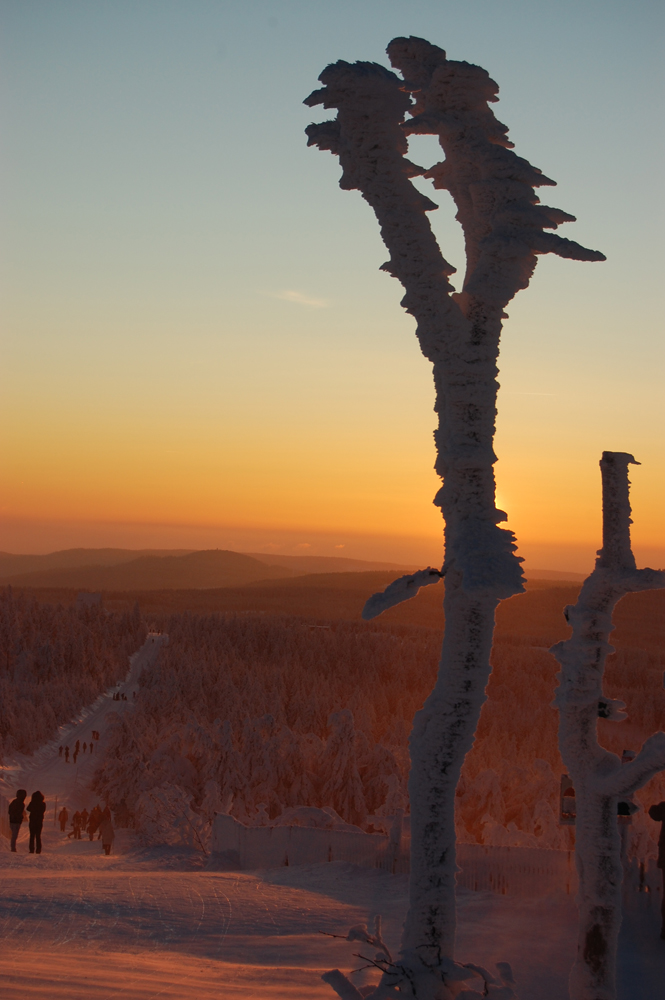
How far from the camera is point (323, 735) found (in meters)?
39.8

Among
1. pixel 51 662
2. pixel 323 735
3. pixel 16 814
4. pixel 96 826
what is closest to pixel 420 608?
pixel 51 662

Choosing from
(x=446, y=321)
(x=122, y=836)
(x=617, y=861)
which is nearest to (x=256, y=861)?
(x=122, y=836)

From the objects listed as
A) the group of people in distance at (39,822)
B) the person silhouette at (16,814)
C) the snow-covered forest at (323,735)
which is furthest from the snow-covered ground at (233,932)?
the snow-covered forest at (323,735)

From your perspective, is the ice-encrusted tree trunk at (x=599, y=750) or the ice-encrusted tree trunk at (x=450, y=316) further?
the ice-encrusted tree trunk at (x=599, y=750)

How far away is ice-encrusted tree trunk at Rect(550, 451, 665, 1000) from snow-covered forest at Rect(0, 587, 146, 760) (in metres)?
29.6

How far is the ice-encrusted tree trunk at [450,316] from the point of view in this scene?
680 centimetres

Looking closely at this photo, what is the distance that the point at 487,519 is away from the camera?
6.96 m

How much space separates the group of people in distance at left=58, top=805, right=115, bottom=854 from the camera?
19.2 meters

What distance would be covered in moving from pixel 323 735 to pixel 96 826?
2016cm

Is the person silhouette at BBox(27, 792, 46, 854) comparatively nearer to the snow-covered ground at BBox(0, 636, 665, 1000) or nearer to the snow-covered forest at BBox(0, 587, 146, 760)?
Answer: the snow-covered ground at BBox(0, 636, 665, 1000)

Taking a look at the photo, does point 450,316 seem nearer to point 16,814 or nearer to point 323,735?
point 16,814

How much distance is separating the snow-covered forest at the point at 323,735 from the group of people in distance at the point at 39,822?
3.41 ft

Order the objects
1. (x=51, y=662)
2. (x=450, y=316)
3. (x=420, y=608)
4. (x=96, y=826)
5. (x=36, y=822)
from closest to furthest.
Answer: (x=450, y=316) < (x=36, y=822) < (x=96, y=826) < (x=51, y=662) < (x=420, y=608)

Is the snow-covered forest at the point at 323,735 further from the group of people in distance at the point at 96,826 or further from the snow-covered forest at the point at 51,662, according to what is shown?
the snow-covered forest at the point at 51,662
